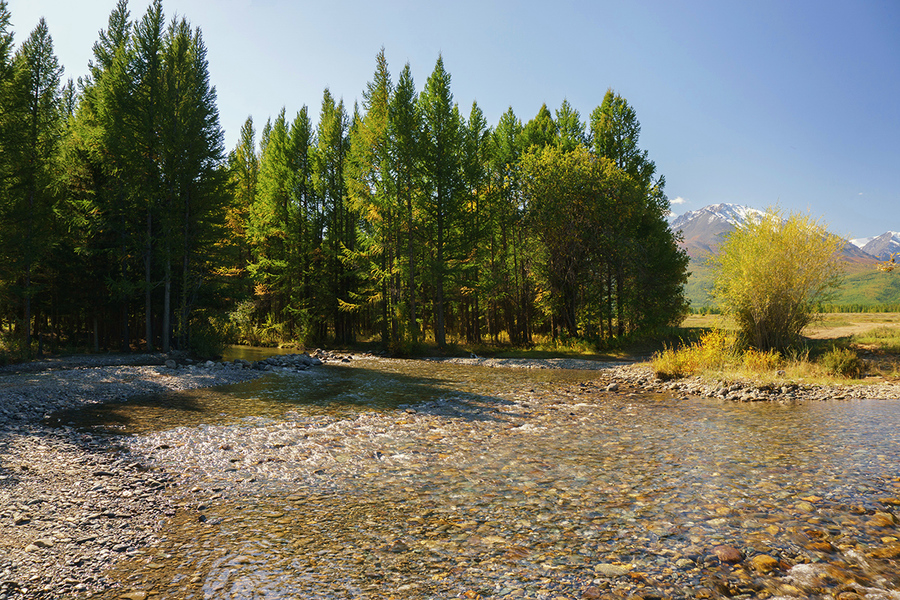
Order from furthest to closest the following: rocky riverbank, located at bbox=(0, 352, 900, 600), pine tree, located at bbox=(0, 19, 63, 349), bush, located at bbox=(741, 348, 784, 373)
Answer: pine tree, located at bbox=(0, 19, 63, 349) → bush, located at bbox=(741, 348, 784, 373) → rocky riverbank, located at bbox=(0, 352, 900, 600)

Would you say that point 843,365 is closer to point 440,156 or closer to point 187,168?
point 440,156

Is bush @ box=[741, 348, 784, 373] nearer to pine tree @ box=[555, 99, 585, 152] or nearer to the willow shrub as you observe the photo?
the willow shrub

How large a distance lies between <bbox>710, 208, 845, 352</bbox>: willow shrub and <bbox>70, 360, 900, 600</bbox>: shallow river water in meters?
5.64

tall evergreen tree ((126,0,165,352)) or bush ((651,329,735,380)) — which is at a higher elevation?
tall evergreen tree ((126,0,165,352))

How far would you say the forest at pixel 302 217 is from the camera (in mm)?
21625

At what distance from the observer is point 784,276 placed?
51.5 ft

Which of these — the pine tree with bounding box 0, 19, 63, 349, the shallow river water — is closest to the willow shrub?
the shallow river water

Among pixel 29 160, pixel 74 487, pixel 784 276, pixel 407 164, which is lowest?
pixel 74 487

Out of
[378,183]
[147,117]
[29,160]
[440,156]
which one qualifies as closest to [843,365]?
[440,156]

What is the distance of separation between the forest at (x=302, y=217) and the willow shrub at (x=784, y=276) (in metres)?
10.2

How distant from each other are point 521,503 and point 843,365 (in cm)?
1469

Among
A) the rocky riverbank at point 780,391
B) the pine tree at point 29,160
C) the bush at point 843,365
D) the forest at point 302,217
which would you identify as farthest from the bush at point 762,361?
the pine tree at point 29,160

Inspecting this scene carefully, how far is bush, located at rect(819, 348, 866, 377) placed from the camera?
559 inches

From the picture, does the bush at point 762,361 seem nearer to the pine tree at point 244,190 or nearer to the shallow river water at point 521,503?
the shallow river water at point 521,503
